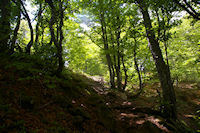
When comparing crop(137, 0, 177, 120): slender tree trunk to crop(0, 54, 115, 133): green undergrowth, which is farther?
crop(137, 0, 177, 120): slender tree trunk

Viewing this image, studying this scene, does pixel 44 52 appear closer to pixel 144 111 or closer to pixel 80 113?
pixel 80 113

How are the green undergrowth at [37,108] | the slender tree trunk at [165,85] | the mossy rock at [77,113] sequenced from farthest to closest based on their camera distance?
the slender tree trunk at [165,85]
the mossy rock at [77,113]
the green undergrowth at [37,108]

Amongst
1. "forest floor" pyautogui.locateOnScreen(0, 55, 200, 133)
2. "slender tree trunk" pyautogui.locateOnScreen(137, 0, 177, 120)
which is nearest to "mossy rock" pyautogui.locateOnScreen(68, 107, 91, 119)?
"forest floor" pyautogui.locateOnScreen(0, 55, 200, 133)

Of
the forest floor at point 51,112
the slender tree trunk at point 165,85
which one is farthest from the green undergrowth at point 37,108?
the slender tree trunk at point 165,85

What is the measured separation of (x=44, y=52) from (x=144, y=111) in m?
6.84

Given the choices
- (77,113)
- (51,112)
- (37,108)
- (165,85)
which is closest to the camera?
(37,108)

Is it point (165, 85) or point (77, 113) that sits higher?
point (165, 85)

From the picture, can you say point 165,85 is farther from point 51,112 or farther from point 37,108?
point 37,108

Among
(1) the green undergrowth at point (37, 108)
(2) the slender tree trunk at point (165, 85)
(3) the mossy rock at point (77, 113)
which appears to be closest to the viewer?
(1) the green undergrowth at point (37, 108)

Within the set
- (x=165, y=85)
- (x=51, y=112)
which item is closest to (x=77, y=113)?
(x=51, y=112)

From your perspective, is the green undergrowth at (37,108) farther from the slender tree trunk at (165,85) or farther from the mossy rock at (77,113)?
the slender tree trunk at (165,85)

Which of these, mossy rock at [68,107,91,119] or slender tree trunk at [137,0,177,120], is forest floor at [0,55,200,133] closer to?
mossy rock at [68,107,91,119]

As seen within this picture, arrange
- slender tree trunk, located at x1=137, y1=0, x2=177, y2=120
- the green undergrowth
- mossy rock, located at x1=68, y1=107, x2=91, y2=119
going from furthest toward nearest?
slender tree trunk, located at x1=137, y1=0, x2=177, y2=120
mossy rock, located at x1=68, y1=107, x2=91, y2=119
the green undergrowth

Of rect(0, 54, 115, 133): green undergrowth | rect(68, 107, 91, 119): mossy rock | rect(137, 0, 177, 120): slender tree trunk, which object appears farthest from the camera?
rect(137, 0, 177, 120): slender tree trunk
